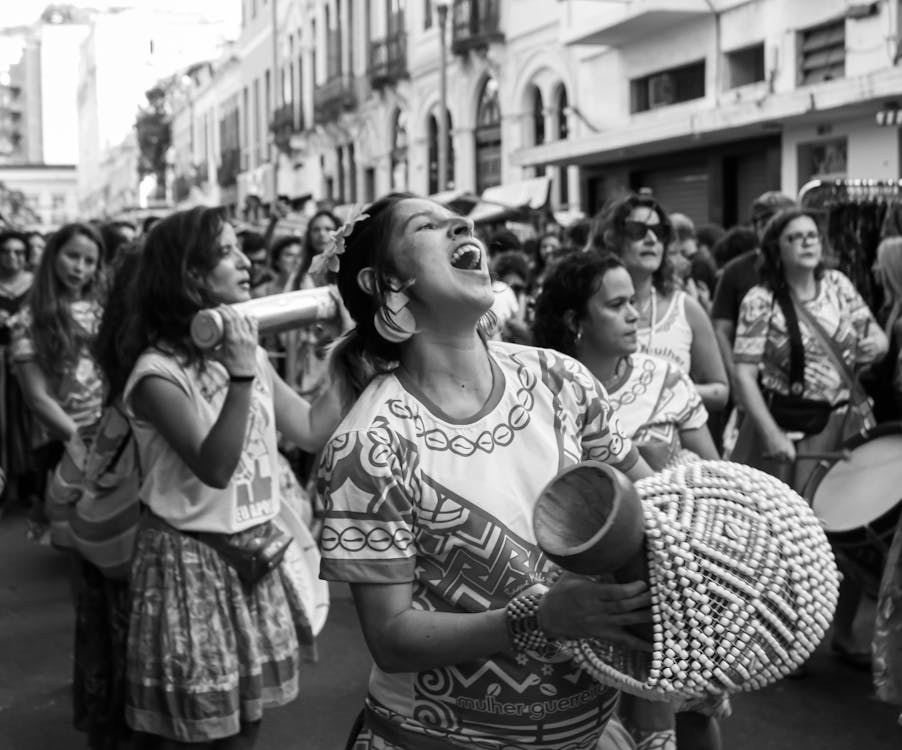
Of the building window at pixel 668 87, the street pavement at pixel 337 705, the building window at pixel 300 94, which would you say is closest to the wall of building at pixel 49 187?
the building window at pixel 300 94

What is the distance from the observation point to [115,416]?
12.7ft

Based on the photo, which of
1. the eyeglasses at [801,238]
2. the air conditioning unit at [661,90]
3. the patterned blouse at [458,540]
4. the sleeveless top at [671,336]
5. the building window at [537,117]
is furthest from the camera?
the building window at [537,117]

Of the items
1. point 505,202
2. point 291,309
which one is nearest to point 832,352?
point 291,309

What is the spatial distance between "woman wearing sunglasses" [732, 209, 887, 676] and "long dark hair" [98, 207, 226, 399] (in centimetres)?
289

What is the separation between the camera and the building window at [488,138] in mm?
26938

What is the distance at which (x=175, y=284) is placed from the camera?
3.55 meters

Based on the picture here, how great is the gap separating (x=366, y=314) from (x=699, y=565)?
95 cm

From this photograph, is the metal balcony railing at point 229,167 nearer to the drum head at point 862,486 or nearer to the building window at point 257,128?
the building window at point 257,128

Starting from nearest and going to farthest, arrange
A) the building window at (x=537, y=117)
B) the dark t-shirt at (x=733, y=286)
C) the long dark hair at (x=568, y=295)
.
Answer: the long dark hair at (x=568, y=295) < the dark t-shirt at (x=733, y=286) < the building window at (x=537, y=117)

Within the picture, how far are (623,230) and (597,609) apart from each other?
343 centimetres

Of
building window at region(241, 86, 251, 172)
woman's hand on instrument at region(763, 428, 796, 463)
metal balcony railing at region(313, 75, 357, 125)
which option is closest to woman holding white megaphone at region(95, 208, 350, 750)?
woman's hand on instrument at region(763, 428, 796, 463)

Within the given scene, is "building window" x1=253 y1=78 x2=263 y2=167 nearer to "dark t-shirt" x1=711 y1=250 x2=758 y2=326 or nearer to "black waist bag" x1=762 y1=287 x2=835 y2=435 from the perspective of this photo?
"dark t-shirt" x1=711 y1=250 x2=758 y2=326

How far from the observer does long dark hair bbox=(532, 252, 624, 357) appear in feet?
12.9

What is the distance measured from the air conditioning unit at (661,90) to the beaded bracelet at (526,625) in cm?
1972
